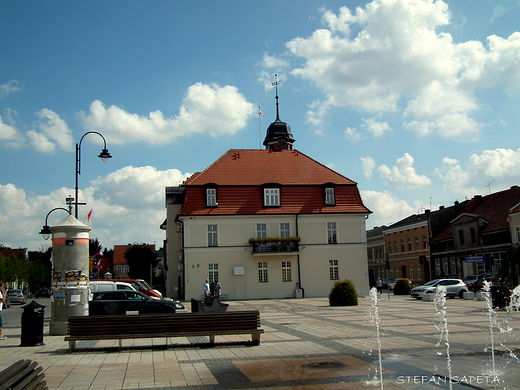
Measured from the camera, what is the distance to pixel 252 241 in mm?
41750

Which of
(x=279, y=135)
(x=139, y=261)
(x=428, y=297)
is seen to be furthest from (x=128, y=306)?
(x=139, y=261)

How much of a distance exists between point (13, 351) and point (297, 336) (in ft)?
24.1

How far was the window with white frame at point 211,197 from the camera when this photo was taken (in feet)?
139

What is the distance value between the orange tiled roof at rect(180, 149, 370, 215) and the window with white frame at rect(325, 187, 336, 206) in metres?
0.34

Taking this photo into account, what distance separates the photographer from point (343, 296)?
29.8 metres

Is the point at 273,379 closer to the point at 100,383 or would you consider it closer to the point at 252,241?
the point at 100,383

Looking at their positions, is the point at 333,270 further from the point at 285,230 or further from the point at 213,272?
the point at 213,272

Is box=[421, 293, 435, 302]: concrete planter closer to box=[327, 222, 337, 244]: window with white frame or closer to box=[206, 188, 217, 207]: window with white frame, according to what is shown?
box=[327, 222, 337, 244]: window with white frame

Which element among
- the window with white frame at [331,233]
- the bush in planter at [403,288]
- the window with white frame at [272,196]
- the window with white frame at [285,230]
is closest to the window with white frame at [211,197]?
the window with white frame at [272,196]

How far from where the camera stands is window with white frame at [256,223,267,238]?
141ft

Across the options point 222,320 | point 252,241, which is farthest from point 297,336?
point 252,241

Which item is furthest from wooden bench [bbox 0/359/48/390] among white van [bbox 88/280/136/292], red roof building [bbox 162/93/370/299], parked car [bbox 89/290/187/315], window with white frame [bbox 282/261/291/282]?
window with white frame [bbox 282/261/291/282]

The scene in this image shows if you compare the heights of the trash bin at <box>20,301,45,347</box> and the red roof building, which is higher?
the red roof building

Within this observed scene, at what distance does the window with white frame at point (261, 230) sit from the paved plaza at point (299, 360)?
25.5 metres
